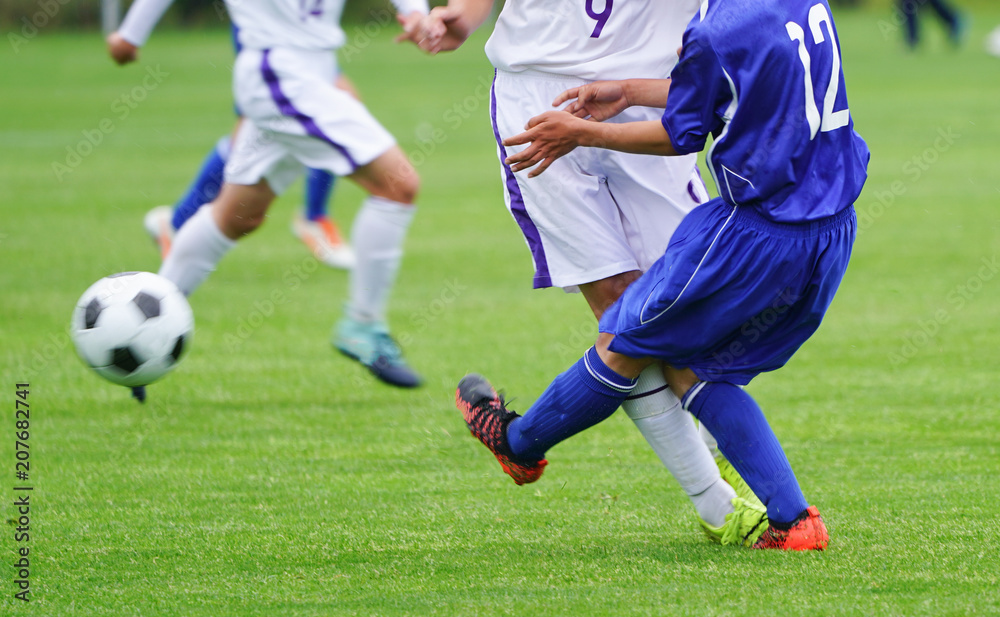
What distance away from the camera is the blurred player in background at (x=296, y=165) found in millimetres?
5109

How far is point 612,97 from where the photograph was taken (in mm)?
3148

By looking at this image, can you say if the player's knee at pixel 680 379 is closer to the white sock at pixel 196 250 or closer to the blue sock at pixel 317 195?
the white sock at pixel 196 250

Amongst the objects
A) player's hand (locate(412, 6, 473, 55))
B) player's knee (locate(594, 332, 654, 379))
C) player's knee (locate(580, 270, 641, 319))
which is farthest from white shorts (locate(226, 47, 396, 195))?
player's knee (locate(594, 332, 654, 379))

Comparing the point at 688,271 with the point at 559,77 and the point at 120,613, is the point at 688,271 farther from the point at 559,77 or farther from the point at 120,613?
the point at 120,613

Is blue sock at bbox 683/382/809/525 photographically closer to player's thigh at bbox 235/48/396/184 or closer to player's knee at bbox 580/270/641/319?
player's knee at bbox 580/270/641/319

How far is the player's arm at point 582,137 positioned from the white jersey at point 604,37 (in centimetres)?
37

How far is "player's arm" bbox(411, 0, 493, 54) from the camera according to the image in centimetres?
357

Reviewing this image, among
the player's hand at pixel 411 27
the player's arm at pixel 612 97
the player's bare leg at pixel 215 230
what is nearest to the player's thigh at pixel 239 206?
the player's bare leg at pixel 215 230

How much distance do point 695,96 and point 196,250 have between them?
2.83m

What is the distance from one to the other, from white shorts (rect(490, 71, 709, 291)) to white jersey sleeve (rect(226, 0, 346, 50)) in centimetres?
204

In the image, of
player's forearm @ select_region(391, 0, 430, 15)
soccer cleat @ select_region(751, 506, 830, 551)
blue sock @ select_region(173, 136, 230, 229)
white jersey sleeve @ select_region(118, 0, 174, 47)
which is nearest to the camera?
soccer cleat @ select_region(751, 506, 830, 551)

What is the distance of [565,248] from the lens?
332 centimetres

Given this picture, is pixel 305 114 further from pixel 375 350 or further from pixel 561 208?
pixel 561 208

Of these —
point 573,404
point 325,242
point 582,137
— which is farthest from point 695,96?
point 325,242
